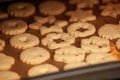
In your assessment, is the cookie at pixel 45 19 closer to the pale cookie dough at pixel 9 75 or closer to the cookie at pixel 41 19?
the cookie at pixel 41 19

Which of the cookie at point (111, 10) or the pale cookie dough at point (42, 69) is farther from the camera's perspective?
the cookie at point (111, 10)

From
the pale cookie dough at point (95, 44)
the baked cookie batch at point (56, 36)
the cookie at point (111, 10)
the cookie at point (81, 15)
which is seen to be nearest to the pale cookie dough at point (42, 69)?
the baked cookie batch at point (56, 36)

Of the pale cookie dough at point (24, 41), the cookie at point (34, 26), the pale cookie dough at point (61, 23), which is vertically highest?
the pale cookie dough at point (61, 23)

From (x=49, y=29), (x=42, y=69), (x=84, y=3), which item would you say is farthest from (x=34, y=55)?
(x=84, y=3)

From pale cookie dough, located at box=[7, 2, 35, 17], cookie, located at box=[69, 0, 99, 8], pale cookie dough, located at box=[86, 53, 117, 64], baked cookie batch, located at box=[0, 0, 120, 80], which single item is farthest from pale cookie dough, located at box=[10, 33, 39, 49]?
cookie, located at box=[69, 0, 99, 8]

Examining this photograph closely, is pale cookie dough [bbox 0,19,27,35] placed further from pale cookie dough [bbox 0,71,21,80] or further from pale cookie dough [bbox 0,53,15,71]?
pale cookie dough [bbox 0,71,21,80]

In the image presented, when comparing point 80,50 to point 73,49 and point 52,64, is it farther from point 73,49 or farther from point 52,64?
point 52,64
